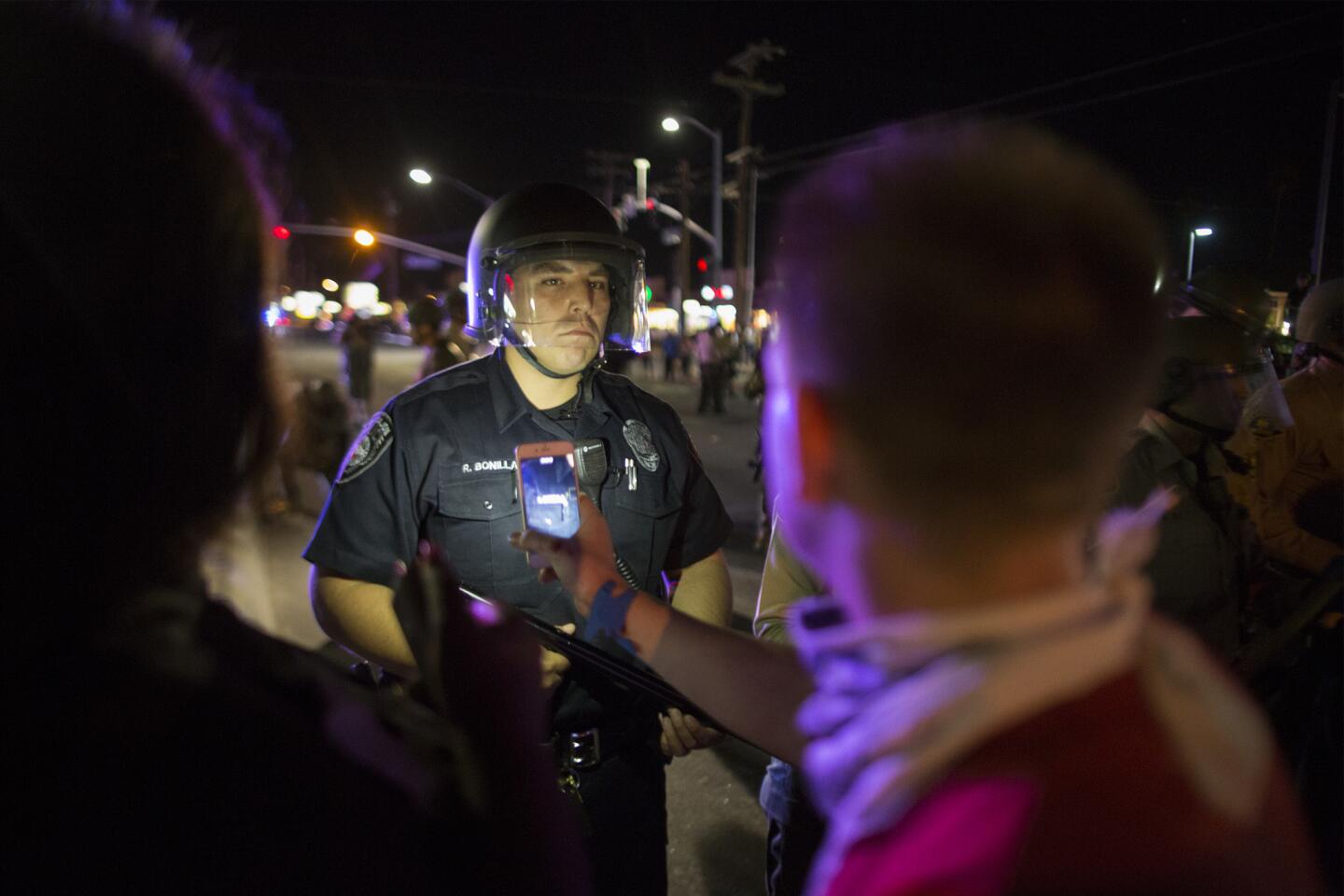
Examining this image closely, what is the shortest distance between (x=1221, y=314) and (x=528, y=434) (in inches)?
92.8

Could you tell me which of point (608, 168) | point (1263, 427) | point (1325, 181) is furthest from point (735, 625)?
point (608, 168)

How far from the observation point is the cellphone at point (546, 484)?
2.05 m

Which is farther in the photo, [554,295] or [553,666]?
[554,295]

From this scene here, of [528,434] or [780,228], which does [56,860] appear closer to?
[780,228]

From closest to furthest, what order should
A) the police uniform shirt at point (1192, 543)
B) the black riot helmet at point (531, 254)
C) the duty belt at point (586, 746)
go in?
the duty belt at point (586, 746), the police uniform shirt at point (1192, 543), the black riot helmet at point (531, 254)

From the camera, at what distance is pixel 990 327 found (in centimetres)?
69

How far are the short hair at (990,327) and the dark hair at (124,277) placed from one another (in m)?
0.63

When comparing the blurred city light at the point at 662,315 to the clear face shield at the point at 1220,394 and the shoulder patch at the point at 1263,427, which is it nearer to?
the shoulder patch at the point at 1263,427

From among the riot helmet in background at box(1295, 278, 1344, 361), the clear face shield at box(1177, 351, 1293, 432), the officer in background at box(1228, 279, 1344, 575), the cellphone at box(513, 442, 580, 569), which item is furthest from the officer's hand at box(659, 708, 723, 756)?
the riot helmet in background at box(1295, 278, 1344, 361)

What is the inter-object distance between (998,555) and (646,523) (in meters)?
1.57

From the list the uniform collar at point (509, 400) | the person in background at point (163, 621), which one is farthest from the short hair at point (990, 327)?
the uniform collar at point (509, 400)

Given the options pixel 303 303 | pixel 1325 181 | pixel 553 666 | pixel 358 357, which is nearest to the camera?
pixel 553 666

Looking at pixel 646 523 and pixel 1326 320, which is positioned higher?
pixel 1326 320

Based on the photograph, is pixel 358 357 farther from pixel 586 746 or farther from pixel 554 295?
pixel 586 746
